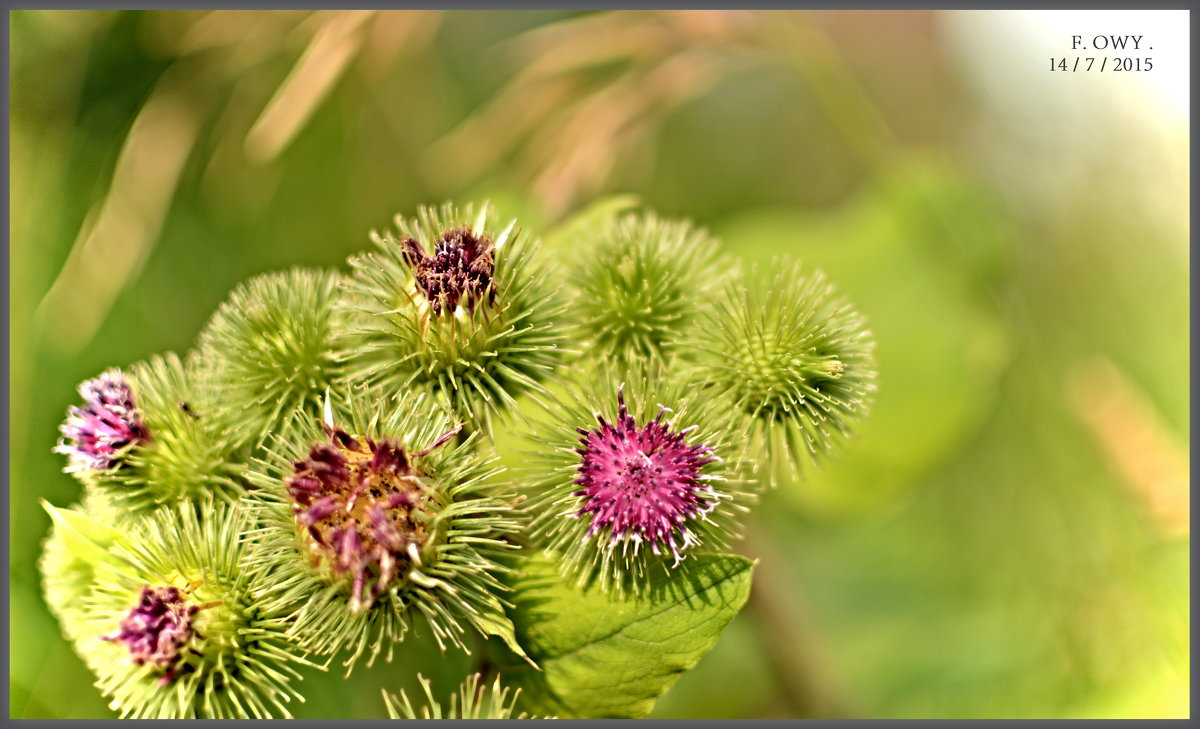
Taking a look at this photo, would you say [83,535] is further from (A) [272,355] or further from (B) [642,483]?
(B) [642,483]

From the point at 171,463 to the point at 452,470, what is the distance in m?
0.44

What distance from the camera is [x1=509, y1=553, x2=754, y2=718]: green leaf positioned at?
1.08m

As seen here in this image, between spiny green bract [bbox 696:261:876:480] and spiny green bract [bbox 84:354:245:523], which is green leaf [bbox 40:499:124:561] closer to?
spiny green bract [bbox 84:354:245:523]

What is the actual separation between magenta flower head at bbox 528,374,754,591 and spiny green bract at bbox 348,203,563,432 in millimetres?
102

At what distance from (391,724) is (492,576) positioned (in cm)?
30

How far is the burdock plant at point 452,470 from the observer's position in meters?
1.08

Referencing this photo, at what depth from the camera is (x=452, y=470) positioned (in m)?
1.12

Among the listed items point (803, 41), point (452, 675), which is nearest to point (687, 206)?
point (803, 41)

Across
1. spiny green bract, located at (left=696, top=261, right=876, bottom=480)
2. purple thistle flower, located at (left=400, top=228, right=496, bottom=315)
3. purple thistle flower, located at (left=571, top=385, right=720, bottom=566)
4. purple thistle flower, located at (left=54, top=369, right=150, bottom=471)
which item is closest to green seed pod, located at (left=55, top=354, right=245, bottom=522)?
purple thistle flower, located at (left=54, top=369, right=150, bottom=471)

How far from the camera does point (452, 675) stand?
1.41 meters

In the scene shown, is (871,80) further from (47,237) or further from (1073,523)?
(47,237)

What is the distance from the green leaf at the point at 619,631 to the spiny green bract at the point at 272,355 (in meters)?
0.41

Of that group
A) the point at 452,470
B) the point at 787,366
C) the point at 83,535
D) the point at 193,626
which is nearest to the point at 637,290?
the point at 787,366

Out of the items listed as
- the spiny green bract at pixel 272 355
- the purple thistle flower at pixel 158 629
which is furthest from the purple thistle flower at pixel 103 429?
the purple thistle flower at pixel 158 629
